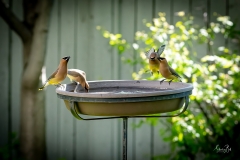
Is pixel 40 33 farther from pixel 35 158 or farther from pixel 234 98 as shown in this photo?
pixel 234 98

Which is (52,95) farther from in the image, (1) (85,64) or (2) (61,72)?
(2) (61,72)

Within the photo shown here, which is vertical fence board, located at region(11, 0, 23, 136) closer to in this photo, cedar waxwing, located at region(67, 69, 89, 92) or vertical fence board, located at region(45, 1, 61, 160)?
vertical fence board, located at region(45, 1, 61, 160)

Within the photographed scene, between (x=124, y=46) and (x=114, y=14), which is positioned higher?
(x=114, y=14)

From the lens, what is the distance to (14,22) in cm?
420

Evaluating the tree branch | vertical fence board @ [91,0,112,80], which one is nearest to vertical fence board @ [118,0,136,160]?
vertical fence board @ [91,0,112,80]

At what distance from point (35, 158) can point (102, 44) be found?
4.39 feet

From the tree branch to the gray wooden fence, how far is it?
42cm

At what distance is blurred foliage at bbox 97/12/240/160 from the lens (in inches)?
150

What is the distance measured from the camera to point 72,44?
470 centimetres

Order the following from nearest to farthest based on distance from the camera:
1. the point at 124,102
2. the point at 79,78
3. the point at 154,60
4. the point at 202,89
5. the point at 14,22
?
1. the point at 124,102
2. the point at 79,78
3. the point at 154,60
4. the point at 202,89
5. the point at 14,22

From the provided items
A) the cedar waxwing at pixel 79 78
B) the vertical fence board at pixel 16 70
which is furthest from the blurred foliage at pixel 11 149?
the cedar waxwing at pixel 79 78

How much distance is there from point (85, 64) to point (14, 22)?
0.87 meters

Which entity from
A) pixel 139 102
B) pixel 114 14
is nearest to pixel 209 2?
pixel 114 14

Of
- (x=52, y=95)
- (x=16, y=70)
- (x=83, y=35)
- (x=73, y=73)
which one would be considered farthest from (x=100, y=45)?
(x=73, y=73)
